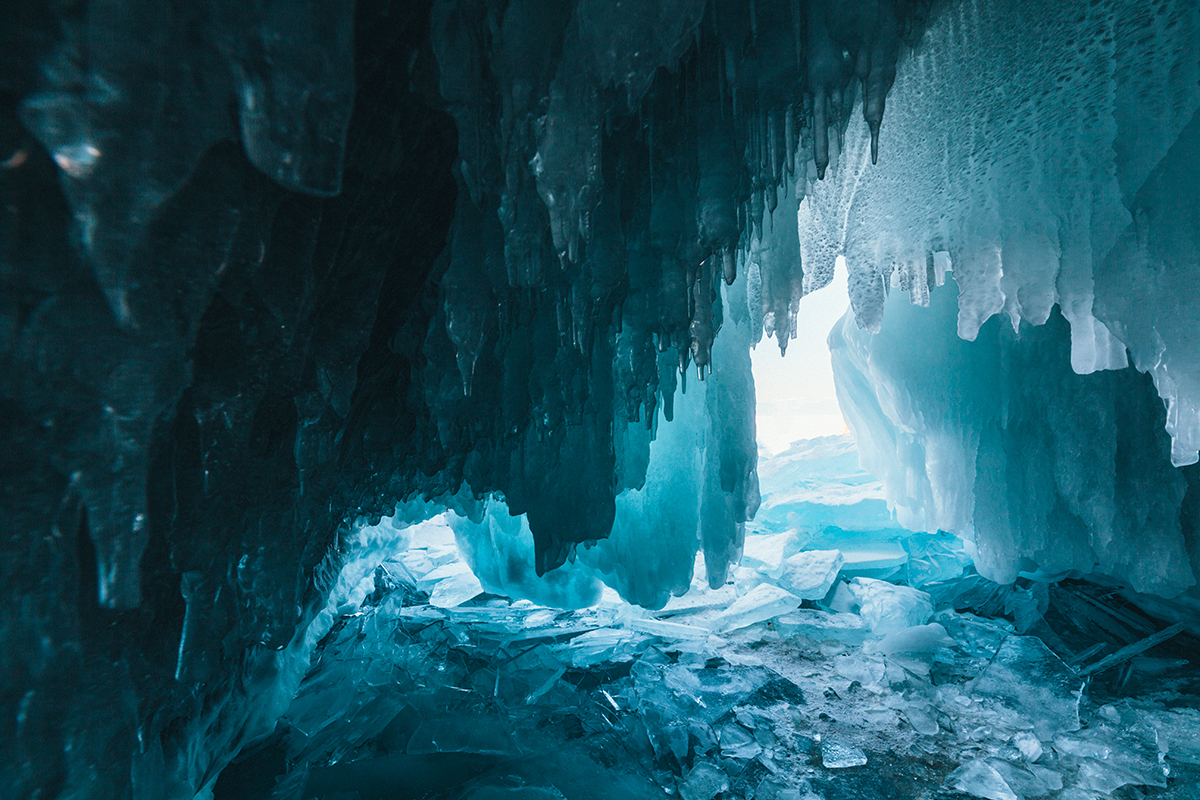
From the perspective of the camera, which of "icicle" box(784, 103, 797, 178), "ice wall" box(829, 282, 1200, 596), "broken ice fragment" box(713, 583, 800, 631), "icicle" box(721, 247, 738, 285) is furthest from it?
"broken ice fragment" box(713, 583, 800, 631)

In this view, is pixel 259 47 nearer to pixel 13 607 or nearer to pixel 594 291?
pixel 13 607

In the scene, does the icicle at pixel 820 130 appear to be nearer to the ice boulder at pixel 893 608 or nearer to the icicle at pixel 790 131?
the icicle at pixel 790 131

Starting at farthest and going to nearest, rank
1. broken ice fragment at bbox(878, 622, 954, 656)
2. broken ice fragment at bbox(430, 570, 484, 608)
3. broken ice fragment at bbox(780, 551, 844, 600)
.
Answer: broken ice fragment at bbox(430, 570, 484, 608), broken ice fragment at bbox(780, 551, 844, 600), broken ice fragment at bbox(878, 622, 954, 656)

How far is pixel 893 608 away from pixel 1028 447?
2437 millimetres

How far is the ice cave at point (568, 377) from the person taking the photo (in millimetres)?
1204

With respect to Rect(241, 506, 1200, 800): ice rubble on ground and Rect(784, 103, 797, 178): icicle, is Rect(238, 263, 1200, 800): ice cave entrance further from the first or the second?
Rect(784, 103, 797, 178): icicle

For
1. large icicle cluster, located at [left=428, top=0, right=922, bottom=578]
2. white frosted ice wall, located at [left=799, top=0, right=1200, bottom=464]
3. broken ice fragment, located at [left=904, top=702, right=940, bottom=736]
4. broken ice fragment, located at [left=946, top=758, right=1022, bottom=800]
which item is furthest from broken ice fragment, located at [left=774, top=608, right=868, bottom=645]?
white frosted ice wall, located at [left=799, top=0, right=1200, bottom=464]

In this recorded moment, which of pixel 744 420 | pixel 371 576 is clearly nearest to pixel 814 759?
pixel 744 420

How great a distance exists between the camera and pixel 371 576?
24.7 ft

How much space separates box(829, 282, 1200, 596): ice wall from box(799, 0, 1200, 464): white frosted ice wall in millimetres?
1689

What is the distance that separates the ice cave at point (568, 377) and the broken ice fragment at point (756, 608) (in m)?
0.08

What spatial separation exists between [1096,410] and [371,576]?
9328 mm

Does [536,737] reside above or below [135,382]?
below

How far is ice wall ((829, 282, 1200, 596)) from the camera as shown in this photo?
14.8 feet
